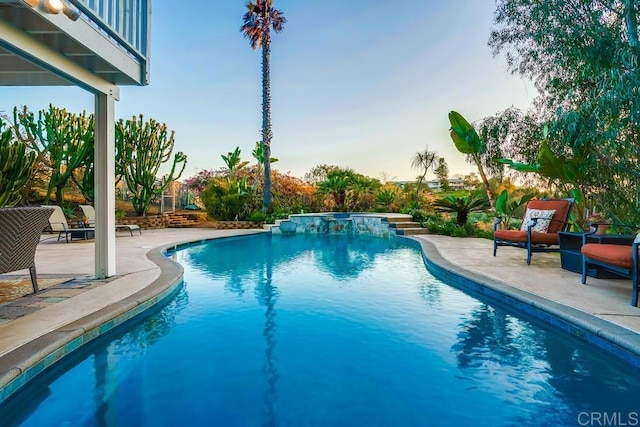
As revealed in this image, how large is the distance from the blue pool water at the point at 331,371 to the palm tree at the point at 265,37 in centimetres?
1172

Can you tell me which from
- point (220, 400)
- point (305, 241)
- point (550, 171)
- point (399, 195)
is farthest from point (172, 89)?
point (220, 400)

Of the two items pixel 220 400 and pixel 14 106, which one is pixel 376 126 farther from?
pixel 220 400

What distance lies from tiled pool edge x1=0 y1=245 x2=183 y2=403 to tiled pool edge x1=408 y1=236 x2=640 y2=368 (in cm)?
426

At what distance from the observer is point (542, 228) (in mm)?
6258

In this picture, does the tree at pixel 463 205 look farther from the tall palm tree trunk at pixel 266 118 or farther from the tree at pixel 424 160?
the tall palm tree trunk at pixel 266 118

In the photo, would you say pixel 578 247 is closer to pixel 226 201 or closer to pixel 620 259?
pixel 620 259

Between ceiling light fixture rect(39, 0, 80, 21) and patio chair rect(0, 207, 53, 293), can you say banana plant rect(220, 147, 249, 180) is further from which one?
ceiling light fixture rect(39, 0, 80, 21)

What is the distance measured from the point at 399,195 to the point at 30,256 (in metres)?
14.9

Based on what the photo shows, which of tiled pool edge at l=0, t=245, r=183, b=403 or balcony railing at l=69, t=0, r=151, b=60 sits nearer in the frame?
tiled pool edge at l=0, t=245, r=183, b=403

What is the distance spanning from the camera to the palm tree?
15.9 meters

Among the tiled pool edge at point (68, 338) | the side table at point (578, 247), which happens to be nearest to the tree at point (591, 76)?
the side table at point (578, 247)

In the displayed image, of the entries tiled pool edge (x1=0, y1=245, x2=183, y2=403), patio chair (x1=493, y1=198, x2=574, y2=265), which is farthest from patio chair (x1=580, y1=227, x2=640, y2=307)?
tiled pool edge (x1=0, y1=245, x2=183, y2=403)

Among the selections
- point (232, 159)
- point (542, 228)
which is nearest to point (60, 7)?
point (542, 228)

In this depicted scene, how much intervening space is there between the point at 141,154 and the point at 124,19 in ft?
35.2
